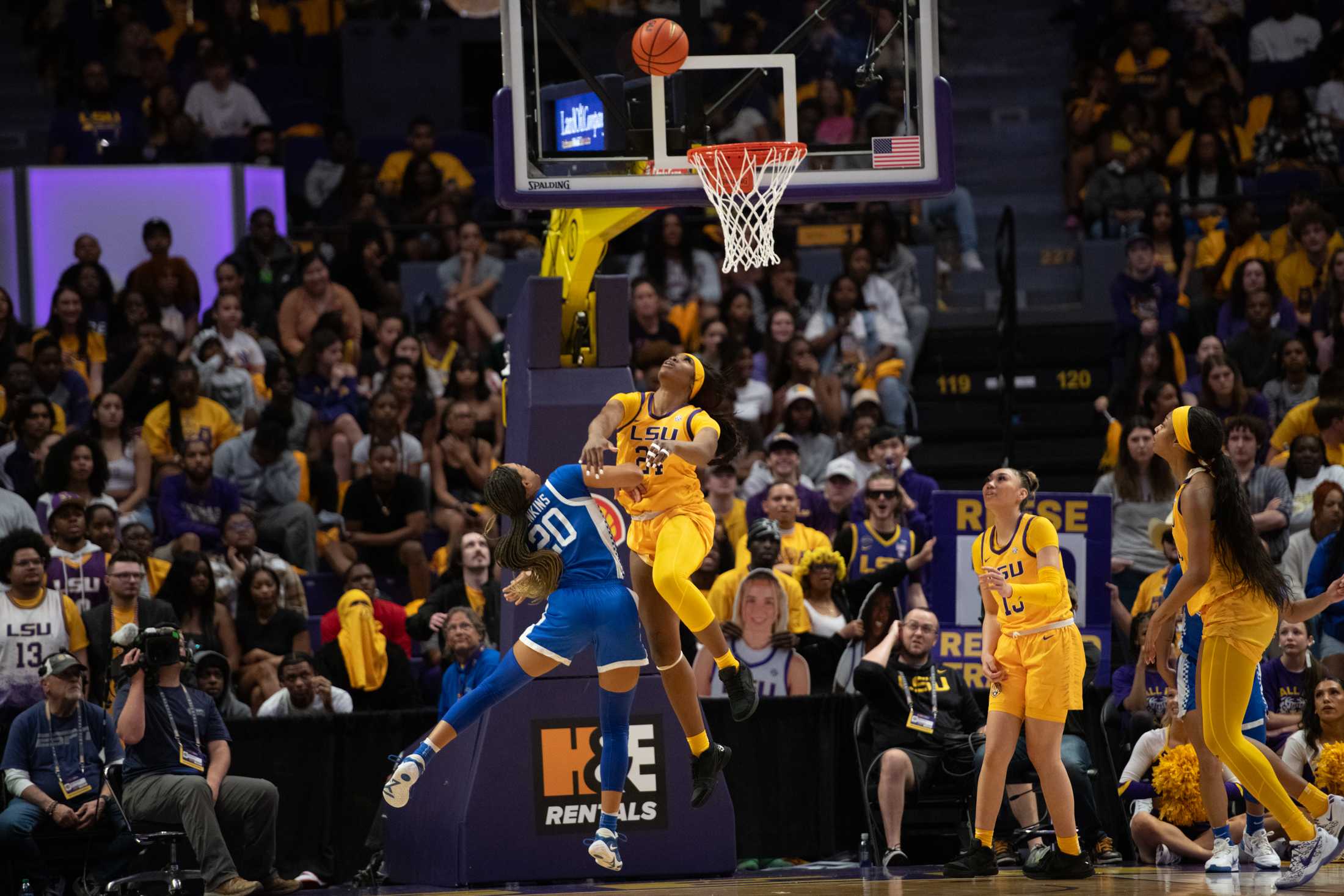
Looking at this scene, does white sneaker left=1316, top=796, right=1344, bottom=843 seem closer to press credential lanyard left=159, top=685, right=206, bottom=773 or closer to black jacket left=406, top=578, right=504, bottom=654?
black jacket left=406, top=578, right=504, bottom=654

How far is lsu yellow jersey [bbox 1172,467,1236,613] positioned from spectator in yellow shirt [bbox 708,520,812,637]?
3813 millimetres

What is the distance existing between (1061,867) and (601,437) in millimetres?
3172

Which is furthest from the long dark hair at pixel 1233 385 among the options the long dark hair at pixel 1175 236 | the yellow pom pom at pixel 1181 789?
the yellow pom pom at pixel 1181 789

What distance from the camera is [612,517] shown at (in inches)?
380

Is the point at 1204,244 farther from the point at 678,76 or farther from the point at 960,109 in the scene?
the point at 678,76

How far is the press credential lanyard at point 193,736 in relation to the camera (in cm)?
1095

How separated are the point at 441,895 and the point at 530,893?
1.54 feet

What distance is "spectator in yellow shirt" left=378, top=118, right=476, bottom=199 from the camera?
18.5 metres

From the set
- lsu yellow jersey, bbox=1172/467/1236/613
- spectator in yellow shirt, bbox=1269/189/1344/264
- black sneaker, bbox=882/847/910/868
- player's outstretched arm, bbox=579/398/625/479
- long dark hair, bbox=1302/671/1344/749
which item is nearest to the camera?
lsu yellow jersey, bbox=1172/467/1236/613

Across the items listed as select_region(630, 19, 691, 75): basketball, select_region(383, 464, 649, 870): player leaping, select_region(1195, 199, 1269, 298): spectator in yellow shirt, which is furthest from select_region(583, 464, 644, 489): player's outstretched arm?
select_region(1195, 199, 1269, 298): spectator in yellow shirt

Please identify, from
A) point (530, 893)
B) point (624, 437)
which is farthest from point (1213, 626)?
point (530, 893)

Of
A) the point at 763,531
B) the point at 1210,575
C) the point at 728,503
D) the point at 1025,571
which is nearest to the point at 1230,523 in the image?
the point at 1210,575

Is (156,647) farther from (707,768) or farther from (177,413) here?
(177,413)

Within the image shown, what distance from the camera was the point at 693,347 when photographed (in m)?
16.0
